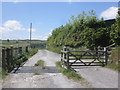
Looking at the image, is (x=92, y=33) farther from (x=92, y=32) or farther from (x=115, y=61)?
(x=115, y=61)

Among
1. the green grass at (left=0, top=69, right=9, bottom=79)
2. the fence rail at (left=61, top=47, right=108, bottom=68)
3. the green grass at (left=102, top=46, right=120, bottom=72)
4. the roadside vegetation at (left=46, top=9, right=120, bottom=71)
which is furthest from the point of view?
the roadside vegetation at (left=46, top=9, right=120, bottom=71)

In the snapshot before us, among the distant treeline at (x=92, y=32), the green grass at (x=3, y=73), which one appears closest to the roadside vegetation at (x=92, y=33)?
the distant treeline at (x=92, y=32)

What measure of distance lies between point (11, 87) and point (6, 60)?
418 centimetres

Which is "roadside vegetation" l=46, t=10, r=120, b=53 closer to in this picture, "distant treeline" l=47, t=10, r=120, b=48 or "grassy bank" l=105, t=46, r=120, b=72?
"distant treeline" l=47, t=10, r=120, b=48

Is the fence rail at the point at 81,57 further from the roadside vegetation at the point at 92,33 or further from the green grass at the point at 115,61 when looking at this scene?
the roadside vegetation at the point at 92,33

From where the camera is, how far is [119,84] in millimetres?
7445

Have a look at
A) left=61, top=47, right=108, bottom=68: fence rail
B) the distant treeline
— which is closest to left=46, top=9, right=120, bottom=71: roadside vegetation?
the distant treeline

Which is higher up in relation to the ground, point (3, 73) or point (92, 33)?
point (92, 33)

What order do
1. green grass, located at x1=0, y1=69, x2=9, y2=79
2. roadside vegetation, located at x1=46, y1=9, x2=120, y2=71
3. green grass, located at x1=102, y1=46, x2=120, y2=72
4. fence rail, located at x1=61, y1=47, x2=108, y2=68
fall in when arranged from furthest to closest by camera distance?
roadside vegetation, located at x1=46, y1=9, x2=120, y2=71, fence rail, located at x1=61, y1=47, x2=108, y2=68, green grass, located at x1=102, y1=46, x2=120, y2=72, green grass, located at x1=0, y1=69, x2=9, y2=79

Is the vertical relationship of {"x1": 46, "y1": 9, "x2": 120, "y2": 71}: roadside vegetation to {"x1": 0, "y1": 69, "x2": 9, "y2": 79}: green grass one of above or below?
above

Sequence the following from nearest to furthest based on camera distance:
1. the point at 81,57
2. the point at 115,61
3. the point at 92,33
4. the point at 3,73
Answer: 1. the point at 3,73
2. the point at 115,61
3. the point at 81,57
4. the point at 92,33

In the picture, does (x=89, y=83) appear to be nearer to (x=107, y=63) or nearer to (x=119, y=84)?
(x=119, y=84)

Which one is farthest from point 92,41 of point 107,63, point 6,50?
point 6,50

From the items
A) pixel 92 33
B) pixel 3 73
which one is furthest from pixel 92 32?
pixel 3 73
